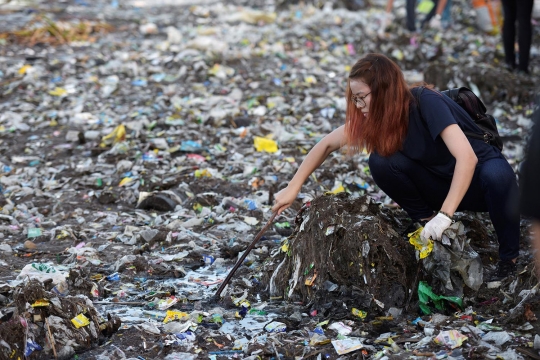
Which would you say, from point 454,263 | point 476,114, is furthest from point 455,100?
point 454,263

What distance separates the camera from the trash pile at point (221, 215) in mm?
2830

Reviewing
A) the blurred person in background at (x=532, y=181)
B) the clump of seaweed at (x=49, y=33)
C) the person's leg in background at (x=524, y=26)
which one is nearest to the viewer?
the blurred person in background at (x=532, y=181)

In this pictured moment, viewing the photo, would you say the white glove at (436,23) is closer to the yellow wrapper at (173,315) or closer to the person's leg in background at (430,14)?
the person's leg in background at (430,14)

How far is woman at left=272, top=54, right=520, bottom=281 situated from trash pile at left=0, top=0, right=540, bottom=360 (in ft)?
0.46

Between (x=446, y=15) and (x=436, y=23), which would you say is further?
(x=446, y=15)

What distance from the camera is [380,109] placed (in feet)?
10.1

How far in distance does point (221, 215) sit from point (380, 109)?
5.38 feet

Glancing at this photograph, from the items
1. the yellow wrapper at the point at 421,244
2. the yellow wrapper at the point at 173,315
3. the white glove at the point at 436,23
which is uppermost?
the white glove at the point at 436,23

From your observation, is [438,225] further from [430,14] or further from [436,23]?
[430,14]

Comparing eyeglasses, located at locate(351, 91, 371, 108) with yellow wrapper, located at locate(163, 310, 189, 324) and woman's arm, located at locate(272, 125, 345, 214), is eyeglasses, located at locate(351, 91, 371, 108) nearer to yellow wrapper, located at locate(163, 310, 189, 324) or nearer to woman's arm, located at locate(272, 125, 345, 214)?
→ woman's arm, located at locate(272, 125, 345, 214)

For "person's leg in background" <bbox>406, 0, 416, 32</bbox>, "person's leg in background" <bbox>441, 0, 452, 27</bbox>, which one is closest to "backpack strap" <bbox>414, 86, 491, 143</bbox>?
"person's leg in background" <bbox>406, 0, 416, 32</bbox>

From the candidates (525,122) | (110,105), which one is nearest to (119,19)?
(110,105)

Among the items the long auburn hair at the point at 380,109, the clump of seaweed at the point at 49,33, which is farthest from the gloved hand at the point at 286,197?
the clump of seaweed at the point at 49,33

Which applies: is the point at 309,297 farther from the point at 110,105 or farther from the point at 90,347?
the point at 110,105
